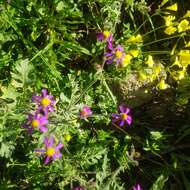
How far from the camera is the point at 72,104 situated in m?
2.29

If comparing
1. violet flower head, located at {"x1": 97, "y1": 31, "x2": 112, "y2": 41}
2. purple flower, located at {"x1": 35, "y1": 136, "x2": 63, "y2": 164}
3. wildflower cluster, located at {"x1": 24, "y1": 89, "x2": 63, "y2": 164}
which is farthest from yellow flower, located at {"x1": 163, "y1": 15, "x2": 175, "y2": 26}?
purple flower, located at {"x1": 35, "y1": 136, "x2": 63, "y2": 164}

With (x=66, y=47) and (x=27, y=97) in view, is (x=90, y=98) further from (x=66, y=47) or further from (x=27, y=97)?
(x=27, y=97)

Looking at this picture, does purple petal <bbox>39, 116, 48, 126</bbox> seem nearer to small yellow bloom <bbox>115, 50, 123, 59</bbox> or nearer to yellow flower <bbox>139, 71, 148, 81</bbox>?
small yellow bloom <bbox>115, 50, 123, 59</bbox>

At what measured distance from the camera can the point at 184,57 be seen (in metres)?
2.81

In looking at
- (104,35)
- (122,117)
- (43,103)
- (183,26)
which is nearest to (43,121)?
(43,103)

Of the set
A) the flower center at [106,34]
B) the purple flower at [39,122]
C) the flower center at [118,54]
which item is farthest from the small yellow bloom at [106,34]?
the purple flower at [39,122]

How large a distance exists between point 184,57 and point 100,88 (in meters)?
0.54

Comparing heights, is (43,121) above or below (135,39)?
below

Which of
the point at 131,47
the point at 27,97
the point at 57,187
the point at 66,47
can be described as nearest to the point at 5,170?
the point at 57,187

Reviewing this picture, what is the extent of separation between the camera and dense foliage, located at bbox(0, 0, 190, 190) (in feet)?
8.13

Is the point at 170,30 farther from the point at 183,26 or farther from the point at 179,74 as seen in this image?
the point at 179,74

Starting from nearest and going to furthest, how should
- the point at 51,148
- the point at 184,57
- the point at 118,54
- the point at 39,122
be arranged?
the point at 39,122, the point at 51,148, the point at 118,54, the point at 184,57

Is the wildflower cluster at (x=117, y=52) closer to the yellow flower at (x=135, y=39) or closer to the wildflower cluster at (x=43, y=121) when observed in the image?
the yellow flower at (x=135, y=39)

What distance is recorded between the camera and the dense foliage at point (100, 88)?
2.48 m
